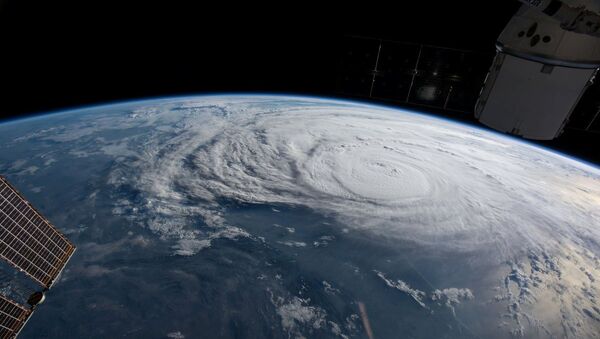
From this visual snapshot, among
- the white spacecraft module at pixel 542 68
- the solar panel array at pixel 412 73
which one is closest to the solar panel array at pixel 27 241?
the white spacecraft module at pixel 542 68

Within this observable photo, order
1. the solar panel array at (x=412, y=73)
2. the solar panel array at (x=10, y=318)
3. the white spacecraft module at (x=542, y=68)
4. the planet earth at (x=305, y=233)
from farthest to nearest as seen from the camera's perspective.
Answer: the planet earth at (x=305, y=233)
the solar panel array at (x=412, y=73)
the solar panel array at (x=10, y=318)
the white spacecraft module at (x=542, y=68)

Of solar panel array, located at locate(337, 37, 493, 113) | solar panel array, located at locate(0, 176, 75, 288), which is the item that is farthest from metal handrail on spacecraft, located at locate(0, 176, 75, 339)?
solar panel array, located at locate(337, 37, 493, 113)

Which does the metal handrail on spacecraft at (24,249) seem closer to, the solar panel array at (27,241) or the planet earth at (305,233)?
the solar panel array at (27,241)

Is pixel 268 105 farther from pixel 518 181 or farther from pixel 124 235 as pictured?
pixel 518 181

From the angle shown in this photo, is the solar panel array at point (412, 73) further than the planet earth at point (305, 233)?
No

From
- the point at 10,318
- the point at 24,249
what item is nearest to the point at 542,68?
the point at 24,249

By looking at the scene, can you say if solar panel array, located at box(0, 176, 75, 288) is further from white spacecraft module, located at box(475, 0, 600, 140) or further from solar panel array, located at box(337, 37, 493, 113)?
solar panel array, located at box(337, 37, 493, 113)

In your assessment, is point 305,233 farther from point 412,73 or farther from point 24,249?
point 24,249
